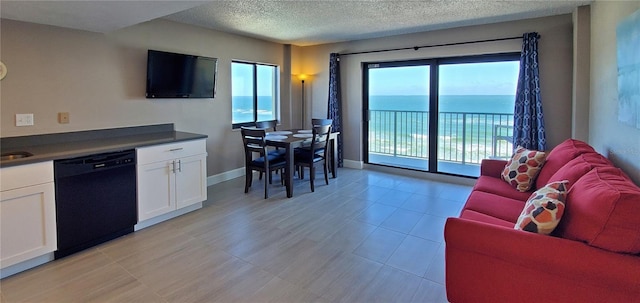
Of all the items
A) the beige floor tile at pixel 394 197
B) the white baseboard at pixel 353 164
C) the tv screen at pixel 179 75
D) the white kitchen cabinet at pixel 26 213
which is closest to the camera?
the white kitchen cabinet at pixel 26 213

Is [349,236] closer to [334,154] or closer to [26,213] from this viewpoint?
[334,154]

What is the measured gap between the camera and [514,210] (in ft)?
8.55

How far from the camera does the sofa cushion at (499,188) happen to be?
9.90ft

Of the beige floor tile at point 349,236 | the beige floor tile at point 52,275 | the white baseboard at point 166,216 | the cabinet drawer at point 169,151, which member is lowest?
the beige floor tile at point 52,275

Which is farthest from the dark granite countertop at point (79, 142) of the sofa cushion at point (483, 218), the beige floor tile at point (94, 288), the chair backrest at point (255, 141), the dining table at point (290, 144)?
the sofa cushion at point (483, 218)

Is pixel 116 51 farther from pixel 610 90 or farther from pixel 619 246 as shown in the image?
pixel 610 90

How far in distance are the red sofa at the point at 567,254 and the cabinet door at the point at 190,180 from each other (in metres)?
2.82

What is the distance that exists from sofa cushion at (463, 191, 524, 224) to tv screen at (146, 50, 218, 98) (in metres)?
3.60

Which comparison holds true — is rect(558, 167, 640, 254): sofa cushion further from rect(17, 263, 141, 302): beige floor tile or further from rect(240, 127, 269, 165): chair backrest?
rect(240, 127, 269, 165): chair backrest

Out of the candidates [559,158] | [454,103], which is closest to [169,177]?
[559,158]

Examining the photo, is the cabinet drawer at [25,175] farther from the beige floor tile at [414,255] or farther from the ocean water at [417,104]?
the ocean water at [417,104]

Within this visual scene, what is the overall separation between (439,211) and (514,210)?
1.34 metres

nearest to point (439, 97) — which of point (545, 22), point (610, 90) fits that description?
point (545, 22)

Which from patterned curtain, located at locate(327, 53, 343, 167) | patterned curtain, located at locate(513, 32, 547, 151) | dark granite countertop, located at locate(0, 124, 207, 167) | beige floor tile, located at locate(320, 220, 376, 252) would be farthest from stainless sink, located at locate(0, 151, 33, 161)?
patterned curtain, located at locate(513, 32, 547, 151)
